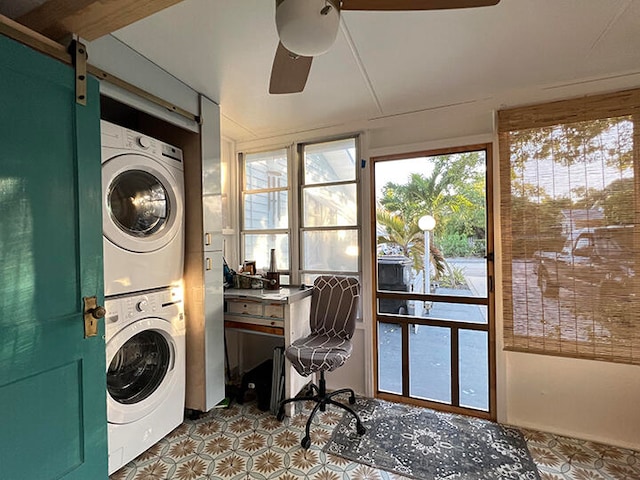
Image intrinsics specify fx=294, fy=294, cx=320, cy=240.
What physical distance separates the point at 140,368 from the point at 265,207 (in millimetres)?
1609

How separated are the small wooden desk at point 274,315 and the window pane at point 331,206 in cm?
65

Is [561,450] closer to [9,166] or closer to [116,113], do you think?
[9,166]

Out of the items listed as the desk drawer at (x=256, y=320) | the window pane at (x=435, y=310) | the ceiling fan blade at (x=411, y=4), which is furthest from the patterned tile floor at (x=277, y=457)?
the ceiling fan blade at (x=411, y=4)

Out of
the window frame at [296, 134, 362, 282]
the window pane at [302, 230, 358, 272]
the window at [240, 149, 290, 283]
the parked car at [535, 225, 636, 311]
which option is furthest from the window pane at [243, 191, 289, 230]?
the parked car at [535, 225, 636, 311]

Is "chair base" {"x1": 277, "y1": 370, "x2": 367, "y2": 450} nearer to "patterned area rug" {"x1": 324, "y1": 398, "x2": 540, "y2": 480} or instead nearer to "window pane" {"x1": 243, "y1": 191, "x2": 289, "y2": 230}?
"patterned area rug" {"x1": 324, "y1": 398, "x2": 540, "y2": 480}

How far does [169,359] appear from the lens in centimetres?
185

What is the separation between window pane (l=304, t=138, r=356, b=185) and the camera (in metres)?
2.54

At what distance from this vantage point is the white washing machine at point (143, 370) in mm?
1519

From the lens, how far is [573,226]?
6.16 feet

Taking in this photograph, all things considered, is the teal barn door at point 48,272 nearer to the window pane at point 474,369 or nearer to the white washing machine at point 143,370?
the white washing machine at point 143,370

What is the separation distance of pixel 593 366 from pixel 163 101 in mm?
3105

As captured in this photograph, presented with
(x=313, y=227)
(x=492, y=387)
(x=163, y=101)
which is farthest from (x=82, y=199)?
(x=492, y=387)

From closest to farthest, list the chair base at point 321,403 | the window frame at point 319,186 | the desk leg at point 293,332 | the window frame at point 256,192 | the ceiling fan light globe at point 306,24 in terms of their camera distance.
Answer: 1. the ceiling fan light globe at point 306,24
2. the chair base at point 321,403
3. the desk leg at point 293,332
4. the window frame at point 319,186
5. the window frame at point 256,192

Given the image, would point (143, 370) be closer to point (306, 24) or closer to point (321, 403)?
point (321, 403)
